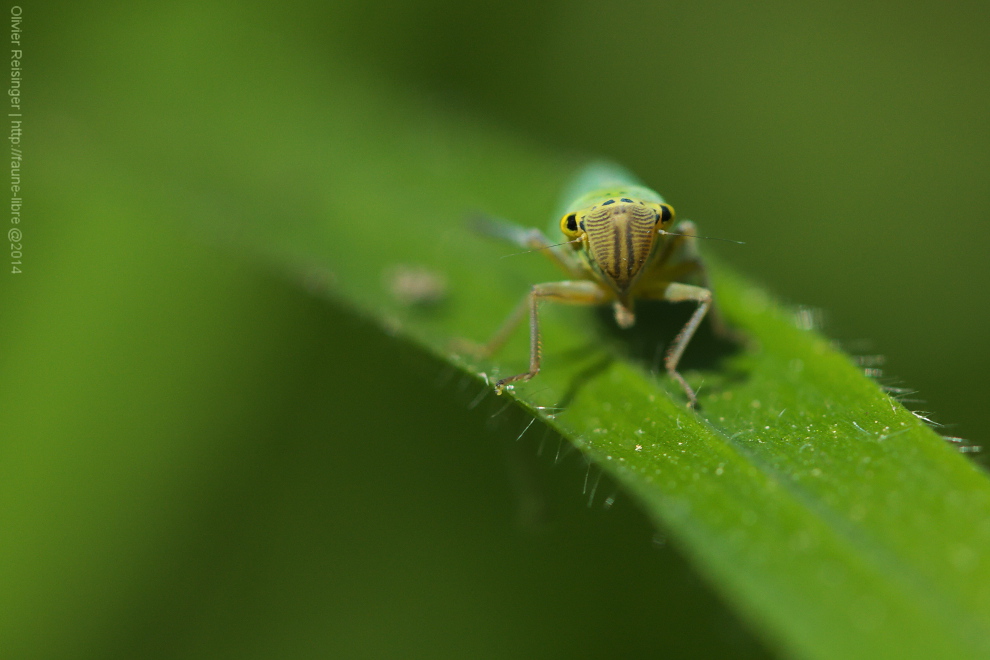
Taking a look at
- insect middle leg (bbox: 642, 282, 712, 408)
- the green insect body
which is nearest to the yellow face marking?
the green insect body

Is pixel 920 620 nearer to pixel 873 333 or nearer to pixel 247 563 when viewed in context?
pixel 247 563

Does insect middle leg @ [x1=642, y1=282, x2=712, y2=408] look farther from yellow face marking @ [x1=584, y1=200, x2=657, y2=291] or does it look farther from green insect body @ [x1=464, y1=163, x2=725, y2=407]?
yellow face marking @ [x1=584, y1=200, x2=657, y2=291]

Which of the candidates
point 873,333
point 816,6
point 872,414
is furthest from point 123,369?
point 816,6

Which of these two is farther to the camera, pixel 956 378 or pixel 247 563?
pixel 956 378

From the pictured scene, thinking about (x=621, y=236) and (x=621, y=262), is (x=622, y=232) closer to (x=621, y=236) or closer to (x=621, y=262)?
(x=621, y=236)

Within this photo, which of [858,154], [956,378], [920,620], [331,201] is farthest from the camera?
[858,154]

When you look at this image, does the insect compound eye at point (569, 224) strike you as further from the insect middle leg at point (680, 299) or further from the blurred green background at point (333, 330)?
the blurred green background at point (333, 330)
